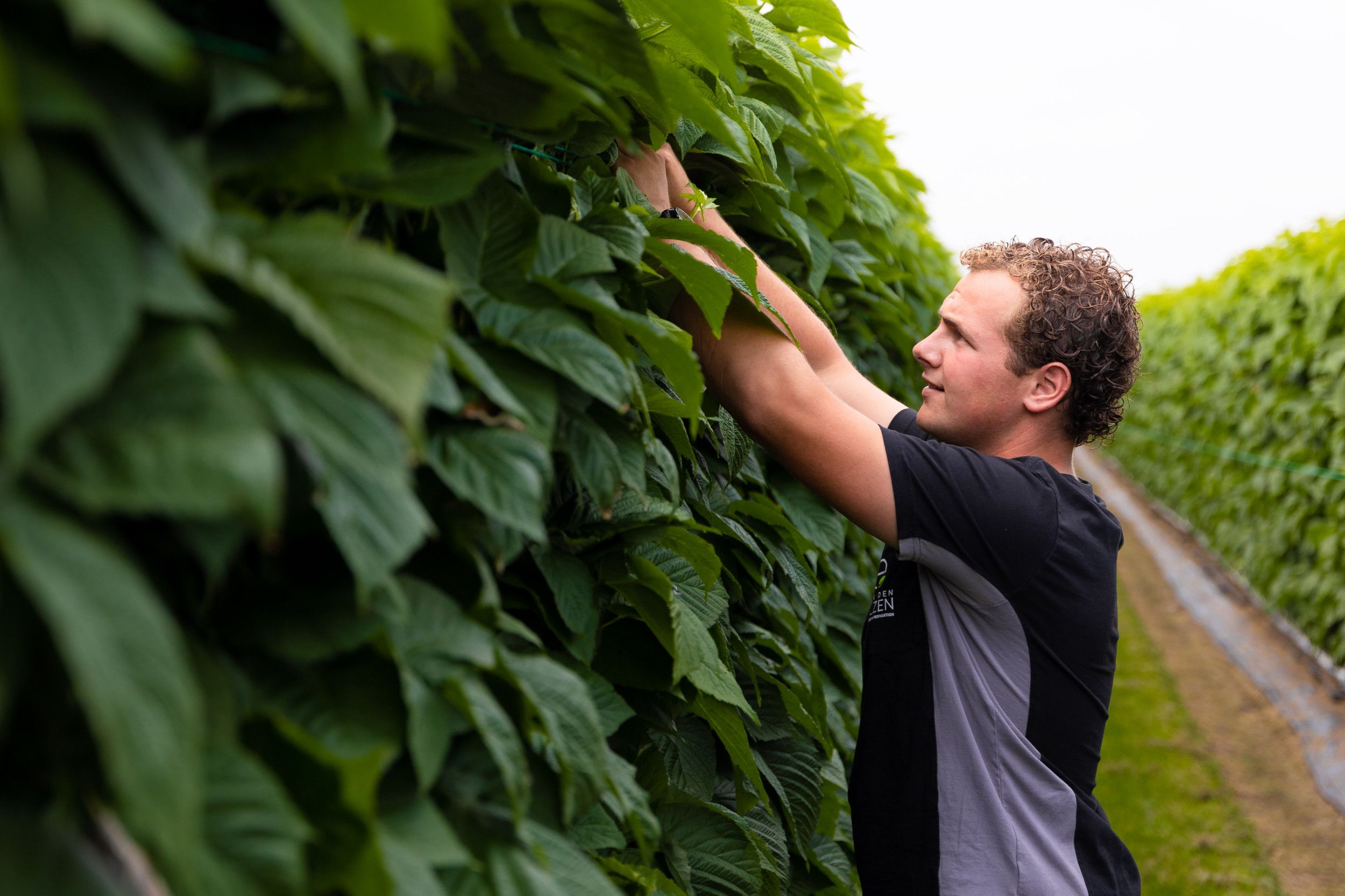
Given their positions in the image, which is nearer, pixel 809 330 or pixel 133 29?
pixel 133 29

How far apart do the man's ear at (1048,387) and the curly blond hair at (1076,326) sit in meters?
0.02

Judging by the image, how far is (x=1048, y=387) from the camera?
2207 millimetres

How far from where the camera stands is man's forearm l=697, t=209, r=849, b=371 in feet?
6.16

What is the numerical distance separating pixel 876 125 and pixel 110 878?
10.3 feet

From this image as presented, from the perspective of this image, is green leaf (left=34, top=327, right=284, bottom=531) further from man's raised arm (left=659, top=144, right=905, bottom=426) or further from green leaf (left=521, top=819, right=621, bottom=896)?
man's raised arm (left=659, top=144, right=905, bottom=426)

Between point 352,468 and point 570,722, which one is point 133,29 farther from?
point 570,722

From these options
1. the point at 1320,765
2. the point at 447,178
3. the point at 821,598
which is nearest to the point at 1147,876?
the point at 1320,765

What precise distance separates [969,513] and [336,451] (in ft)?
4.61

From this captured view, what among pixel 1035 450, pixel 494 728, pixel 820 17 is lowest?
pixel 494 728

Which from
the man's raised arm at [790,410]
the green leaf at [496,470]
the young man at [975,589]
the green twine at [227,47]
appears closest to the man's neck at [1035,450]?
the young man at [975,589]

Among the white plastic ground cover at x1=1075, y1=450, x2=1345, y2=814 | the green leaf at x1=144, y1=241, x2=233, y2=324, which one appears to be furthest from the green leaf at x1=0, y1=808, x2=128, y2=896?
the white plastic ground cover at x1=1075, y1=450, x2=1345, y2=814

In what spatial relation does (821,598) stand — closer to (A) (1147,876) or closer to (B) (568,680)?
(B) (568,680)

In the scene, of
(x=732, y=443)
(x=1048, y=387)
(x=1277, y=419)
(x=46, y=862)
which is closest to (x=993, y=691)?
(x=1048, y=387)

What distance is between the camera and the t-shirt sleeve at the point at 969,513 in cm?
189
